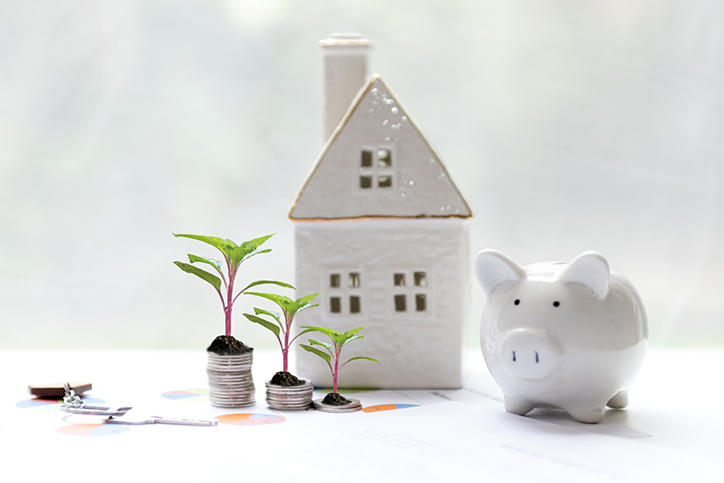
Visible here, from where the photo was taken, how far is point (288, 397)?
2162mm

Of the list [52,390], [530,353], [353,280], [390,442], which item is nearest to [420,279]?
[353,280]

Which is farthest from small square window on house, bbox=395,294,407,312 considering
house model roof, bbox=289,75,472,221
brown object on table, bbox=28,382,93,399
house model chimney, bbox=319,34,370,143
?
brown object on table, bbox=28,382,93,399

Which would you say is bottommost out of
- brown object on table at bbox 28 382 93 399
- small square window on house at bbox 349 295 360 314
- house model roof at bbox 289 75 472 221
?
brown object on table at bbox 28 382 93 399

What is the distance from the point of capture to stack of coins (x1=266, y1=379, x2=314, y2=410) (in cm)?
216

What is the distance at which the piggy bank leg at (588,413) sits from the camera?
77.9 inches

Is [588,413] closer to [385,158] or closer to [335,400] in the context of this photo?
[335,400]

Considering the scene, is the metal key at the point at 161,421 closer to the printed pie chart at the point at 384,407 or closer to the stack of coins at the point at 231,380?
the stack of coins at the point at 231,380

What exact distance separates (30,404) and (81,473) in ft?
2.61

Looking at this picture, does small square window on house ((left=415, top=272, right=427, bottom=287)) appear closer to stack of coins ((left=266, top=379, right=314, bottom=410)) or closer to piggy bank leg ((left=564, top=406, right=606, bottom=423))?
stack of coins ((left=266, top=379, right=314, bottom=410))

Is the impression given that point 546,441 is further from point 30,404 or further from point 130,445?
point 30,404

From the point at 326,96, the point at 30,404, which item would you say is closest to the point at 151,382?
the point at 30,404

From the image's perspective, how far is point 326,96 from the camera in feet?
8.69

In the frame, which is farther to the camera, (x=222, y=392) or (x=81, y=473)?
(x=222, y=392)

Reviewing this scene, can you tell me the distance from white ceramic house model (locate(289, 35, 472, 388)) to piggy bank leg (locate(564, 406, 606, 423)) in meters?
0.52
